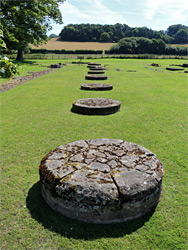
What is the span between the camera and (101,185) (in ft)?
10.5

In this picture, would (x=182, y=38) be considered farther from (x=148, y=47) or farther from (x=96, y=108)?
(x=96, y=108)

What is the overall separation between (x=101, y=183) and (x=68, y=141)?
9.72ft

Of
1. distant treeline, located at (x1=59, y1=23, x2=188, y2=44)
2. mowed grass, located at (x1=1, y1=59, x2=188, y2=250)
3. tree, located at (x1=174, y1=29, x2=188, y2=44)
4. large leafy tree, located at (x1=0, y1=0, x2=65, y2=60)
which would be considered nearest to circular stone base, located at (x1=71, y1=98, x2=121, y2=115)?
mowed grass, located at (x1=1, y1=59, x2=188, y2=250)

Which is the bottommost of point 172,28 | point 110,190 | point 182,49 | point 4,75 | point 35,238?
point 35,238

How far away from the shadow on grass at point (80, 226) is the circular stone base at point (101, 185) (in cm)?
8

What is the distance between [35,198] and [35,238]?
904 mm

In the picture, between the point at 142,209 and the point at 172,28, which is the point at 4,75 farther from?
the point at 172,28

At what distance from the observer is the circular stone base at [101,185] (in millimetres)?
3092

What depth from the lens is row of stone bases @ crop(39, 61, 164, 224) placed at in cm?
309

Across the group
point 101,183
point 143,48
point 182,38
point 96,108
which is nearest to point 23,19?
point 96,108

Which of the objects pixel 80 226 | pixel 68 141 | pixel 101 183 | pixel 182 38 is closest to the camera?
pixel 80 226

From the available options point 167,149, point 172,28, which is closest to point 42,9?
point 167,149

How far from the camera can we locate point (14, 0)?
1195 inches

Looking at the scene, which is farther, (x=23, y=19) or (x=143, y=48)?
(x=143, y=48)
